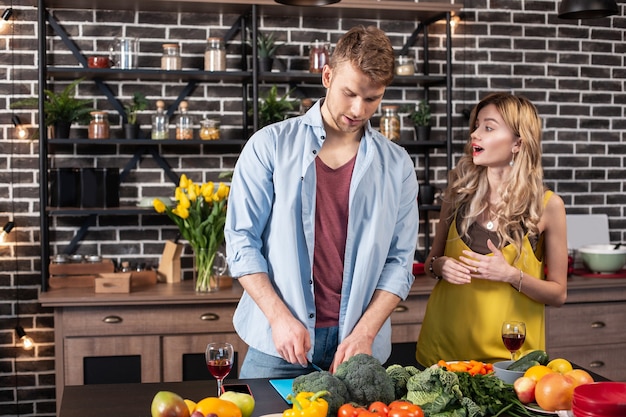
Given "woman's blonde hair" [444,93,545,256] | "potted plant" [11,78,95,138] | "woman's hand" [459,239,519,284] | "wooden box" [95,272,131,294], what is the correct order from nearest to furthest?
"woman's hand" [459,239,519,284] < "woman's blonde hair" [444,93,545,256] < "wooden box" [95,272,131,294] < "potted plant" [11,78,95,138]

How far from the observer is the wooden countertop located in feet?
12.3

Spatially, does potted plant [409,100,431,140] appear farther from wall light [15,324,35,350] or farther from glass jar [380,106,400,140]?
wall light [15,324,35,350]

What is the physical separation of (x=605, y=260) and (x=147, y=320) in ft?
8.12

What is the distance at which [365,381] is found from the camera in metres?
1.82

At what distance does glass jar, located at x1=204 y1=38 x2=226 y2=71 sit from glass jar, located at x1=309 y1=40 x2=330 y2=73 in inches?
18.8

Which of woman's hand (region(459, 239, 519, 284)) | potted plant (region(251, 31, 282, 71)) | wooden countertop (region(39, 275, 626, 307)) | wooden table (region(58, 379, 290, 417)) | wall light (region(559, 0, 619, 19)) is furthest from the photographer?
potted plant (region(251, 31, 282, 71))

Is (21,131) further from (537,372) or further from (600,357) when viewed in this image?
(600,357)

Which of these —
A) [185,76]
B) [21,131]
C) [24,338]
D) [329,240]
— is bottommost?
[24,338]

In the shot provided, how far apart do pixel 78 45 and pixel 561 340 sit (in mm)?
3017

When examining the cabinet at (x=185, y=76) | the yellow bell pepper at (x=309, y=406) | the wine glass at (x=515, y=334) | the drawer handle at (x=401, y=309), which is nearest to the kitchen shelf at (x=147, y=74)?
the cabinet at (x=185, y=76)

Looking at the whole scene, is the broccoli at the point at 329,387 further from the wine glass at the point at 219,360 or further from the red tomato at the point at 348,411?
the wine glass at the point at 219,360

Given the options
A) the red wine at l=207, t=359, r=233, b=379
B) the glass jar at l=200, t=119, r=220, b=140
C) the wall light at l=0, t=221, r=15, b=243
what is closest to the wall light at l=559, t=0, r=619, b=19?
the glass jar at l=200, t=119, r=220, b=140

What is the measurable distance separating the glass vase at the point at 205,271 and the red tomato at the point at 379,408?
2.30m

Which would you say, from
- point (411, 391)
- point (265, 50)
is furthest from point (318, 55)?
point (411, 391)
